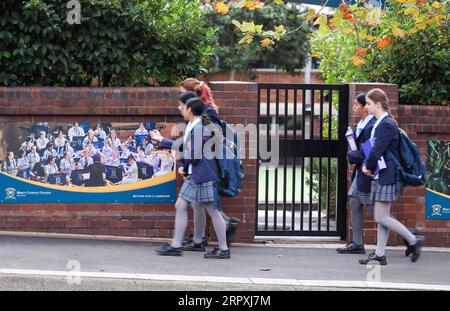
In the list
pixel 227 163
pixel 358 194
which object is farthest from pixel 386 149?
pixel 227 163

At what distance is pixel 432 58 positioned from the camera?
10.6 meters

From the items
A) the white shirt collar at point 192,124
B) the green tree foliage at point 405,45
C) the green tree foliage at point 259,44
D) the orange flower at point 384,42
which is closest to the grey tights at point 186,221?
the white shirt collar at point 192,124

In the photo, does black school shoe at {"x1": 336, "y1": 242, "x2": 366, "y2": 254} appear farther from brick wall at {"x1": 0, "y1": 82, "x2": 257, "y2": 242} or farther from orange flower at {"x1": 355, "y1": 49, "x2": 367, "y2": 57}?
orange flower at {"x1": 355, "y1": 49, "x2": 367, "y2": 57}

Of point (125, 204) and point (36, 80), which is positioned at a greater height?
point (36, 80)

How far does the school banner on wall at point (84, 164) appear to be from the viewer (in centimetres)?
985

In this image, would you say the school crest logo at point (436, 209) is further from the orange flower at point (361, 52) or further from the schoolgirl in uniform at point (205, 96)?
the schoolgirl in uniform at point (205, 96)

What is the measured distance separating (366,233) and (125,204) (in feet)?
9.04

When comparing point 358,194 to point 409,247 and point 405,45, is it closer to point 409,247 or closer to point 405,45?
point 409,247

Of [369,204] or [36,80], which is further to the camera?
[36,80]

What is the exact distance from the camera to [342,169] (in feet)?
34.1

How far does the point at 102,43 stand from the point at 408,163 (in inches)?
145
